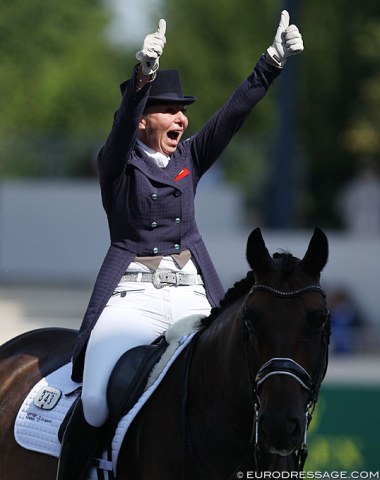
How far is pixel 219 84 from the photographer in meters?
31.7

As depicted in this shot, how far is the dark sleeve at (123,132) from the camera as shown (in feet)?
15.4

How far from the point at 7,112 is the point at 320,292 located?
20.3 metres

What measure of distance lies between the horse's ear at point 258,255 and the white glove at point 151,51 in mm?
793

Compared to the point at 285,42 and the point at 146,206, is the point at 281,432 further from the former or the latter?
the point at 285,42

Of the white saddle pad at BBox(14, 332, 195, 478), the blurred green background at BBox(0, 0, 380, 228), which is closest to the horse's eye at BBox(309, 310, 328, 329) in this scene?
the white saddle pad at BBox(14, 332, 195, 478)

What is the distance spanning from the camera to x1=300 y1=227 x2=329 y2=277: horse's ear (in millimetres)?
4230

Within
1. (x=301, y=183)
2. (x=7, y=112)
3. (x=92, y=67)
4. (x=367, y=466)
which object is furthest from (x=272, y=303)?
(x=92, y=67)

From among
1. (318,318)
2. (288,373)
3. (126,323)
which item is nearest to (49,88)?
(126,323)

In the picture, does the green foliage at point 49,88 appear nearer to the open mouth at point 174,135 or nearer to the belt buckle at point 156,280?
the open mouth at point 174,135

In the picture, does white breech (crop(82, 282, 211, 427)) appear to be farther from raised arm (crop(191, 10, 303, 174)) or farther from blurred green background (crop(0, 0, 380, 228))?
blurred green background (crop(0, 0, 380, 228))

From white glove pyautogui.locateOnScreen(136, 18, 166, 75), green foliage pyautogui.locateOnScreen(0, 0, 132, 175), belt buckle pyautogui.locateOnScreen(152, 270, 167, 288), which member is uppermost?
green foliage pyautogui.locateOnScreen(0, 0, 132, 175)

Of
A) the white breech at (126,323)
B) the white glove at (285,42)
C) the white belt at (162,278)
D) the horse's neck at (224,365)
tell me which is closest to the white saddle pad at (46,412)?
the white breech at (126,323)

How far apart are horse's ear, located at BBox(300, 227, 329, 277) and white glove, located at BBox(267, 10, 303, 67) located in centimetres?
97

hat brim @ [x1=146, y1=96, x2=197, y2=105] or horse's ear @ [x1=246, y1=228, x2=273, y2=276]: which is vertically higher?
hat brim @ [x1=146, y1=96, x2=197, y2=105]
